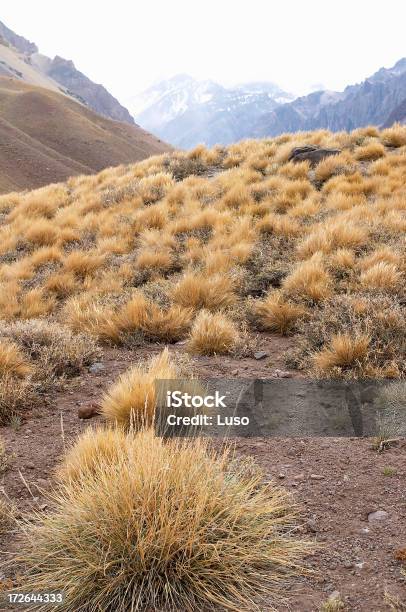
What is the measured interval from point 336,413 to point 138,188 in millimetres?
10294

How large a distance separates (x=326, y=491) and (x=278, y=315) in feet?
10.1

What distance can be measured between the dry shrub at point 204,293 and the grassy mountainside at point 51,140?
82564mm

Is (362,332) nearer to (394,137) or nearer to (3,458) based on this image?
(3,458)

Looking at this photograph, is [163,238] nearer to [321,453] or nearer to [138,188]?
[138,188]

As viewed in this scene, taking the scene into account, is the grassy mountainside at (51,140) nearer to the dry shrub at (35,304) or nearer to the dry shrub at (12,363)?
the dry shrub at (35,304)

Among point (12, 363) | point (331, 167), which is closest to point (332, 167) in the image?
point (331, 167)

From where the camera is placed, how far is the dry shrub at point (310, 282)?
6.05 m

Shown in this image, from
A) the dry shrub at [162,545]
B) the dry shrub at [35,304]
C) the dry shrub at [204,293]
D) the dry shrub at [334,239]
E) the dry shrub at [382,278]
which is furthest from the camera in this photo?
the dry shrub at [334,239]

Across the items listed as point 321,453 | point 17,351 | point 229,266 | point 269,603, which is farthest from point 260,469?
point 229,266

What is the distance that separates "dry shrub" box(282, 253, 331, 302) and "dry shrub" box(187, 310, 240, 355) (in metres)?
1.20

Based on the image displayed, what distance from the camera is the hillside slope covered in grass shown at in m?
5.25

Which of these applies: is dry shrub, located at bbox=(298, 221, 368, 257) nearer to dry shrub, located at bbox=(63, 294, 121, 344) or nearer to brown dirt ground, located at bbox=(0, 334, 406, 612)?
dry shrub, located at bbox=(63, 294, 121, 344)

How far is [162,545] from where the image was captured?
2.27 m

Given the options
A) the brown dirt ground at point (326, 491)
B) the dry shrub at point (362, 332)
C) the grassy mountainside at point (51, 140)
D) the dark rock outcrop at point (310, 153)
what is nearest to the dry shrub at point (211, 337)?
the dry shrub at point (362, 332)
